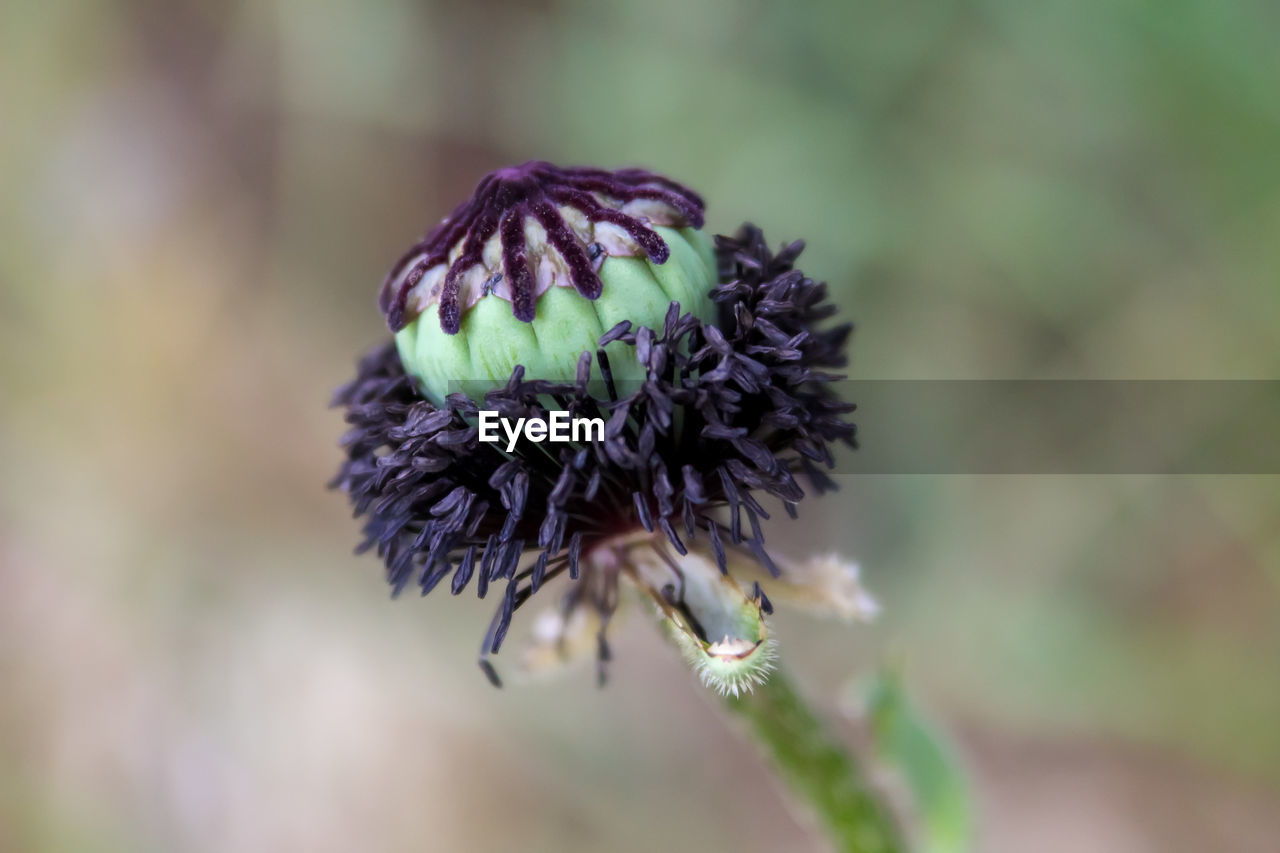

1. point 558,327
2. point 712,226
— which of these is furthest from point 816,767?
point 712,226

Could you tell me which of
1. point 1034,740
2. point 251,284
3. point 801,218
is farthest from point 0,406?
point 1034,740

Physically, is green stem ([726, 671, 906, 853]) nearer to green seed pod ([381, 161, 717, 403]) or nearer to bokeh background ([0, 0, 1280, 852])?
green seed pod ([381, 161, 717, 403])

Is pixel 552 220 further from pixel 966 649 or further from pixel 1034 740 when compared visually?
pixel 1034 740

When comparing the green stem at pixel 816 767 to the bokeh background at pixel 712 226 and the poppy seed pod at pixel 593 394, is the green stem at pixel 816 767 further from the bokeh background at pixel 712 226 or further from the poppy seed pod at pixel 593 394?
the bokeh background at pixel 712 226

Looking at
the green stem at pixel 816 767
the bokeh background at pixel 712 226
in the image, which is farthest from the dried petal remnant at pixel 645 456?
the bokeh background at pixel 712 226

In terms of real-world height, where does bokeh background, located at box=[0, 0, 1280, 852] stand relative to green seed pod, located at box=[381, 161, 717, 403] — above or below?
above

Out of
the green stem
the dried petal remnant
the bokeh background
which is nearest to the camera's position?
the dried petal remnant

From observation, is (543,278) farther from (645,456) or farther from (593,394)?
(645,456)

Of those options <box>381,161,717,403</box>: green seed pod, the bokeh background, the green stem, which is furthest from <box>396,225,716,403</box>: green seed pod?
the bokeh background
